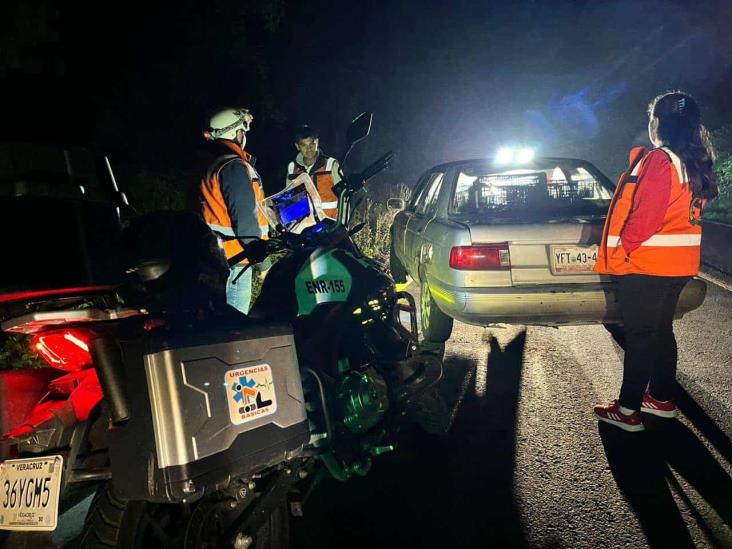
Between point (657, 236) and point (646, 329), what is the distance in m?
0.57

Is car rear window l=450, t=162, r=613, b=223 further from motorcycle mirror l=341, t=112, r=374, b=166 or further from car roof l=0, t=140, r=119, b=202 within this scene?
car roof l=0, t=140, r=119, b=202

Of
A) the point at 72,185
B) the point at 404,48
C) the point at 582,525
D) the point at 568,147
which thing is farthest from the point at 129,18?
the point at 568,147

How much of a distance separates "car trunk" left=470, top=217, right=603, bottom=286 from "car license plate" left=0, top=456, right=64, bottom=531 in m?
2.91

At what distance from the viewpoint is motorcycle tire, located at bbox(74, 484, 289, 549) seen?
1.62m

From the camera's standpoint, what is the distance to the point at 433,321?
A: 189 inches

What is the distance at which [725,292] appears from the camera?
6512 millimetres

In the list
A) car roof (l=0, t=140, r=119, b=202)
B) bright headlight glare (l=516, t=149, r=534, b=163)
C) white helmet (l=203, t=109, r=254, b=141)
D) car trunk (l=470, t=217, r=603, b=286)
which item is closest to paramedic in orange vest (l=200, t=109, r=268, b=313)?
white helmet (l=203, t=109, r=254, b=141)

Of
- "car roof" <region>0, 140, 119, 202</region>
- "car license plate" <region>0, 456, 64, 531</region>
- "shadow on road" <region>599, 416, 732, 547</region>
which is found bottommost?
"shadow on road" <region>599, 416, 732, 547</region>

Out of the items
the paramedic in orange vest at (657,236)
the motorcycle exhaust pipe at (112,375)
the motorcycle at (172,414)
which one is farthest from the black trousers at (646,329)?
the motorcycle exhaust pipe at (112,375)

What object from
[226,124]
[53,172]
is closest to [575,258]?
[226,124]

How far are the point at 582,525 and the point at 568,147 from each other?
30.0 meters

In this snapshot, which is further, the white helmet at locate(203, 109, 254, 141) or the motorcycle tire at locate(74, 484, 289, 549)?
the white helmet at locate(203, 109, 254, 141)

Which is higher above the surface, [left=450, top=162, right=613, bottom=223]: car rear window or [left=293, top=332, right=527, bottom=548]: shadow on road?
[left=450, top=162, right=613, bottom=223]: car rear window

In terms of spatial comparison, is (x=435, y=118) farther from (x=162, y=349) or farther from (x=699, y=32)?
(x=162, y=349)
